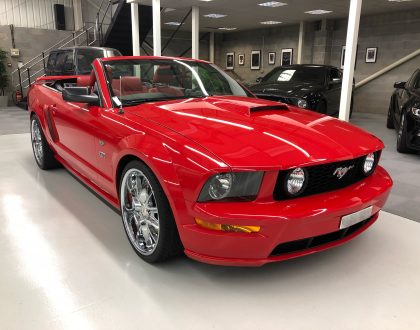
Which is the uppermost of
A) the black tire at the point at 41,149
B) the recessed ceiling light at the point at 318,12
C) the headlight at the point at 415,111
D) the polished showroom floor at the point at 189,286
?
the recessed ceiling light at the point at 318,12

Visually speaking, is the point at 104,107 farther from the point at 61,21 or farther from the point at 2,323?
the point at 61,21

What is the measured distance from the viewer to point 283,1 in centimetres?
895

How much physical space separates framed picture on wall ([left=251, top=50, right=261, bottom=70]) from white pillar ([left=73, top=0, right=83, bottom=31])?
7.29 m

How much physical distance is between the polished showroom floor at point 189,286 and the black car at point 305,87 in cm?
374

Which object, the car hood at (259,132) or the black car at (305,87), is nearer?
the car hood at (259,132)

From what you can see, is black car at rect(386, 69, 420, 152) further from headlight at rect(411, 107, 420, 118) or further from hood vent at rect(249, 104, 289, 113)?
hood vent at rect(249, 104, 289, 113)

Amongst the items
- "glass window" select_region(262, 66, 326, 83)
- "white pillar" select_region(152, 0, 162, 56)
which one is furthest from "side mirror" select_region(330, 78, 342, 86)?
"white pillar" select_region(152, 0, 162, 56)

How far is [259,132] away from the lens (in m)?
1.96

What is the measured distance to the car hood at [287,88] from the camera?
6121 millimetres

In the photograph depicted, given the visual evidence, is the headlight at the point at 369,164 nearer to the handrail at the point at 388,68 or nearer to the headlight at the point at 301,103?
the headlight at the point at 301,103

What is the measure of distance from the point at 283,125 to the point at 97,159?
1.32 meters

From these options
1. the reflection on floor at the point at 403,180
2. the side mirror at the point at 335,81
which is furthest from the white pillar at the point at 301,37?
the reflection on floor at the point at 403,180

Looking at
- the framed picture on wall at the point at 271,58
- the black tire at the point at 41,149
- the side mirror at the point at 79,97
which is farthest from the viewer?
the framed picture on wall at the point at 271,58

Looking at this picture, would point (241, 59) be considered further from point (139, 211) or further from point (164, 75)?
point (139, 211)
